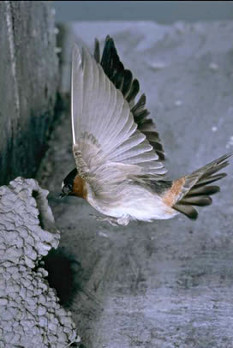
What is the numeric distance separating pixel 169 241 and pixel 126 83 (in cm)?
120

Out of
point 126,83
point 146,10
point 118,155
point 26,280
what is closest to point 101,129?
point 118,155

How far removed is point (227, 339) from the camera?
3359 millimetres

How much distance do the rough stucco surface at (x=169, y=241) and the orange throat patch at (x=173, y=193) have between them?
526 mm

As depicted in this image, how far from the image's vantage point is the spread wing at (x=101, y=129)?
306 cm

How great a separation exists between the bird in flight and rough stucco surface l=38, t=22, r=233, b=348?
1.35 feet

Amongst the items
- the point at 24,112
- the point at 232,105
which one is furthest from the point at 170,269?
the point at 232,105

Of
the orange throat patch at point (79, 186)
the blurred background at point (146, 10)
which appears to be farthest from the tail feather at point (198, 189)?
the blurred background at point (146, 10)

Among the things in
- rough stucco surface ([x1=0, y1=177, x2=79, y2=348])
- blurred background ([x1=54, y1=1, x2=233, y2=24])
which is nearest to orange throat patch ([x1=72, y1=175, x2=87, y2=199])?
rough stucco surface ([x1=0, y1=177, x2=79, y2=348])

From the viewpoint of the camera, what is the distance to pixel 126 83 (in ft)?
11.0

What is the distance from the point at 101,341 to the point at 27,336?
0.46 meters

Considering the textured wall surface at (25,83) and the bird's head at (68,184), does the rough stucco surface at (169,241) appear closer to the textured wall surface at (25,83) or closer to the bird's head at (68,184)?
the textured wall surface at (25,83)

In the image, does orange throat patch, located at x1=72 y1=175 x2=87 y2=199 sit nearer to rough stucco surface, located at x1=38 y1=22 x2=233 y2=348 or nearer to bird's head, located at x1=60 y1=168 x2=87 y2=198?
bird's head, located at x1=60 y1=168 x2=87 y2=198

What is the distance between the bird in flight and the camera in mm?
3086

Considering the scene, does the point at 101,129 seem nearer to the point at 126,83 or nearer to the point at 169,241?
the point at 126,83
